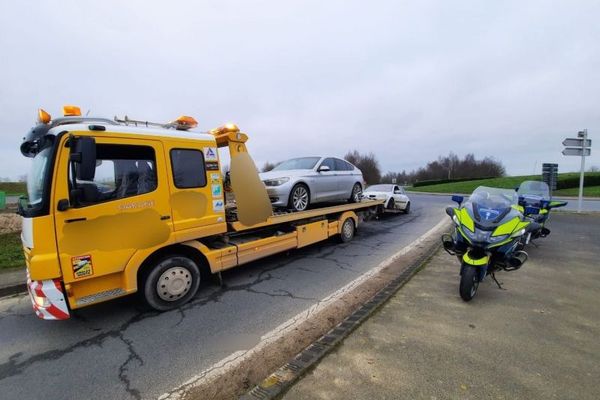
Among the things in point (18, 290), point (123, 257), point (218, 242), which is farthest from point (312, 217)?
point (18, 290)

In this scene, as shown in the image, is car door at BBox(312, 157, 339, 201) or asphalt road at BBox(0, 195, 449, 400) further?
car door at BBox(312, 157, 339, 201)

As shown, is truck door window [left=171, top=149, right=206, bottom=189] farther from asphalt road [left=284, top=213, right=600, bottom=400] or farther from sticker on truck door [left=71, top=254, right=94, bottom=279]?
asphalt road [left=284, top=213, right=600, bottom=400]

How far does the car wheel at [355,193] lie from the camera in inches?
369

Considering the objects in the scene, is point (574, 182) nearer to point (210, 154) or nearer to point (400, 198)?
point (400, 198)

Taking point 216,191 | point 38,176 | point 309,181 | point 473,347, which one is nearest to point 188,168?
point 216,191

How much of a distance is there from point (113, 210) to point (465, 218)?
5.00 m

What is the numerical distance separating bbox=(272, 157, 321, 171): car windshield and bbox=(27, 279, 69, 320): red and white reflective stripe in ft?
17.7

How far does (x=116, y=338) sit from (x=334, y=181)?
6094mm

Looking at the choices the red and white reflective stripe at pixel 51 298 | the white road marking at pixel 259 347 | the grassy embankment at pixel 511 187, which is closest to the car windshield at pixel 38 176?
the red and white reflective stripe at pixel 51 298

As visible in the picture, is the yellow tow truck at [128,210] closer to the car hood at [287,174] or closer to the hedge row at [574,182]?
the car hood at [287,174]

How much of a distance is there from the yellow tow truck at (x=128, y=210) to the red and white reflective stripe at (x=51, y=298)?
10 millimetres

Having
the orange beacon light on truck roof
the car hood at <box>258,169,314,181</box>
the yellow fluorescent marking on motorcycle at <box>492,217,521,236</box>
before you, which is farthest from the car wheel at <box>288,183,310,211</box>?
the orange beacon light on truck roof

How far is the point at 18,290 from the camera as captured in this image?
5.00 meters

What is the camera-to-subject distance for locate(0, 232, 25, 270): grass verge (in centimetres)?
601
